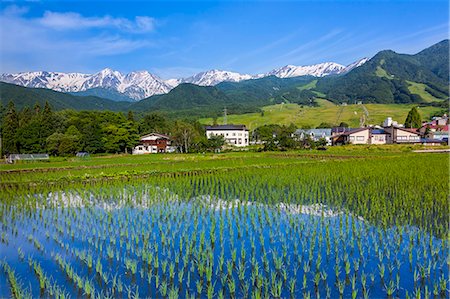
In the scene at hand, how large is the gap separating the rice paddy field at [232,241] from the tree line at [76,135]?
25316 mm

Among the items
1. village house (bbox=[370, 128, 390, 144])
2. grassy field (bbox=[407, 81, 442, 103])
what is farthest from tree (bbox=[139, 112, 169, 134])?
grassy field (bbox=[407, 81, 442, 103])

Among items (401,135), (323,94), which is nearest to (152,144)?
(401,135)

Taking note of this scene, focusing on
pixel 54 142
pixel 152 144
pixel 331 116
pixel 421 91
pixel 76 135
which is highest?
pixel 421 91

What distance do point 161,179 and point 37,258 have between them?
11824 mm

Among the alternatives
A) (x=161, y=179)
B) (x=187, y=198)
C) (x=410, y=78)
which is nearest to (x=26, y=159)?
(x=161, y=179)

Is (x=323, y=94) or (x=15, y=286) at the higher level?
(x=323, y=94)

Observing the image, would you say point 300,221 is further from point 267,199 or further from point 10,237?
point 10,237

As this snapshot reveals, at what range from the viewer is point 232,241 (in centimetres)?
797

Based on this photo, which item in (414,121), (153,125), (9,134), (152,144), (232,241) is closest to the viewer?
(232,241)

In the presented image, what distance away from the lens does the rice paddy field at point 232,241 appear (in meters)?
5.61

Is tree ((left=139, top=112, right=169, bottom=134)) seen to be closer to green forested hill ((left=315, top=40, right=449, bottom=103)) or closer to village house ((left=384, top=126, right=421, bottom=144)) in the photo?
village house ((left=384, top=126, right=421, bottom=144))

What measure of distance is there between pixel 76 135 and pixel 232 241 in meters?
36.8

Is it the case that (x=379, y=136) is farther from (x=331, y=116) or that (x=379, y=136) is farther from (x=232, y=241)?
(x=232, y=241)

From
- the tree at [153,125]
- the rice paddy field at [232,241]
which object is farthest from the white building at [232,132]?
the rice paddy field at [232,241]
